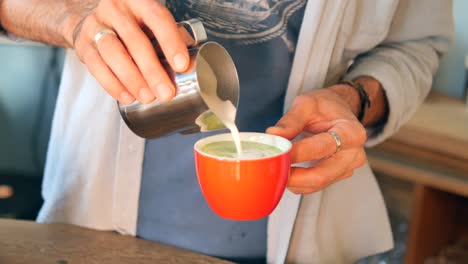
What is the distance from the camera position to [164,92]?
0.63m

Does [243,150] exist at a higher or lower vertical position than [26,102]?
higher

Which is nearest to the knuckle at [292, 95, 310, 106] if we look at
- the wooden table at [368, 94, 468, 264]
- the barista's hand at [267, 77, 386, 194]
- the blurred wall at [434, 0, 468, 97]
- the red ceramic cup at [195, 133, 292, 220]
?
the barista's hand at [267, 77, 386, 194]

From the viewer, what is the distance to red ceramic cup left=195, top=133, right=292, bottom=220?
658 millimetres

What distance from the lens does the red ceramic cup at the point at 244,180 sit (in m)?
0.66

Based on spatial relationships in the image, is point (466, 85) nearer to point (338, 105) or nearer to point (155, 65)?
point (338, 105)

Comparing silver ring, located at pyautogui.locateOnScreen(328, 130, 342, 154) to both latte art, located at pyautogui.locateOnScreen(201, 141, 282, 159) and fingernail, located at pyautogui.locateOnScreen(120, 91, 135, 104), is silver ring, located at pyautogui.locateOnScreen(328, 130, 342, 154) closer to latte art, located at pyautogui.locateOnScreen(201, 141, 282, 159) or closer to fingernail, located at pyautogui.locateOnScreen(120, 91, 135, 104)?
latte art, located at pyautogui.locateOnScreen(201, 141, 282, 159)

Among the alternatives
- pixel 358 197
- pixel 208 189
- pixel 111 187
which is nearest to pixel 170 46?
pixel 208 189

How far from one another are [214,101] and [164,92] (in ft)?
0.30

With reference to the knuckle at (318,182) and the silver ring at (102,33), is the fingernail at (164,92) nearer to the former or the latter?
the silver ring at (102,33)

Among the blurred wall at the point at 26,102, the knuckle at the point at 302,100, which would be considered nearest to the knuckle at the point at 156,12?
the knuckle at the point at 302,100

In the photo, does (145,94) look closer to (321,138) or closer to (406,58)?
(321,138)

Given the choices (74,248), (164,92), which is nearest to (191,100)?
(164,92)

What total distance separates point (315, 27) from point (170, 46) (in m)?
0.38

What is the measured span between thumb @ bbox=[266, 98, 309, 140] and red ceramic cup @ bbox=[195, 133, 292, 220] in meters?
0.02
